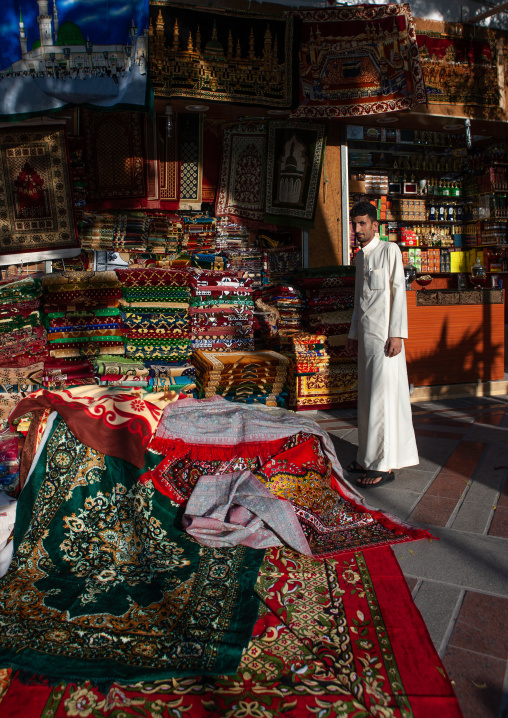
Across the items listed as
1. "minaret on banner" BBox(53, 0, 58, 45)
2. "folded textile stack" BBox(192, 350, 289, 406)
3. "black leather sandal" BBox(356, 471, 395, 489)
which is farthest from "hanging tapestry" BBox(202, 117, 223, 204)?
"black leather sandal" BBox(356, 471, 395, 489)

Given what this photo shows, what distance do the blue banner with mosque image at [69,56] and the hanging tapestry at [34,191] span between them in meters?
0.71

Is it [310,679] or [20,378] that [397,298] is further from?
[20,378]

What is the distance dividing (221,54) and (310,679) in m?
5.15

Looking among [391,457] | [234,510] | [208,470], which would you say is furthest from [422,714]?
[391,457]

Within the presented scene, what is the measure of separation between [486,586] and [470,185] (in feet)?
24.9

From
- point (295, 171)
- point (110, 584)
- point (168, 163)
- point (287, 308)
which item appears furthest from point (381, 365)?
point (168, 163)

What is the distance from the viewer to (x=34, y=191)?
17.2 ft

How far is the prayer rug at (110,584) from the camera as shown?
1783 millimetres

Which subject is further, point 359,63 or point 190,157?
point 190,157

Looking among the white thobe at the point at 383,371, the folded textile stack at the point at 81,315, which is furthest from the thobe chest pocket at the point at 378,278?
the folded textile stack at the point at 81,315

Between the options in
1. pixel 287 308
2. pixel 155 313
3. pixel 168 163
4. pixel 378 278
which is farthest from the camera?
pixel 168 163

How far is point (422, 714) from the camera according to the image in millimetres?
1553

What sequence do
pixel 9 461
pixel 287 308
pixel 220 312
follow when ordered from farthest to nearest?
pixel 287 308 < pixel 220 312 < pixel 9 461

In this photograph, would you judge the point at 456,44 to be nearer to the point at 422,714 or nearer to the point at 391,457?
the point at 391,457
